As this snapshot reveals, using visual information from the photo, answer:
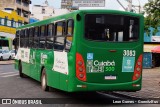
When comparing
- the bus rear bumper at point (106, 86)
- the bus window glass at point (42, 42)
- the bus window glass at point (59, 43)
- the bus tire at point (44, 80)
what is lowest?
the bus tire at point (44, 80)

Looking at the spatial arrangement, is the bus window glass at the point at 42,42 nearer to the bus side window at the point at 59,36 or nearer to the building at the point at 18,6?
the bus side window at the point at 59,36

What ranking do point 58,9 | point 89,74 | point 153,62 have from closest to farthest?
point 89,74 → point 153,62 → point 58,9

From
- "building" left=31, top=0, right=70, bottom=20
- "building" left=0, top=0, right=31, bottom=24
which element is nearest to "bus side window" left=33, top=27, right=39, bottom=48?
"building" left=0, top=0, right=31, bottom=24

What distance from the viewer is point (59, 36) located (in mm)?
13812

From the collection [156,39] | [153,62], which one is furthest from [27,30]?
[156,39]

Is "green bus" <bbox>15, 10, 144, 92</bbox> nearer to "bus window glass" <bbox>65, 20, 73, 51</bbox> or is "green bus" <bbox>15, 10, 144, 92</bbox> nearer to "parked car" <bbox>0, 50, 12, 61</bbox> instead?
"bus window glass" <bbox>65, 20, 73, 51</bbox>

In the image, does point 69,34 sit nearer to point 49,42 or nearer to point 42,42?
point 49,42

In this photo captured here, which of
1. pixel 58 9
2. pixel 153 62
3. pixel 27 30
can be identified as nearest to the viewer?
pixel 27 30

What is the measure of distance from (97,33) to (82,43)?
610mm

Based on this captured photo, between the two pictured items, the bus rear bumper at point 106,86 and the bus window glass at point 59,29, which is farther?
the bus window glass at point 59,29

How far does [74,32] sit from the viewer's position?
12.2m

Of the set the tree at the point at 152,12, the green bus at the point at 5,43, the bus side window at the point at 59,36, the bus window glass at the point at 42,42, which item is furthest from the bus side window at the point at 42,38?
the green bus at the point at 5,43

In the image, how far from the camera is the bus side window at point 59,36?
13.4 m

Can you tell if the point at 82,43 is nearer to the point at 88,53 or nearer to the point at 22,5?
the point at 88,53
